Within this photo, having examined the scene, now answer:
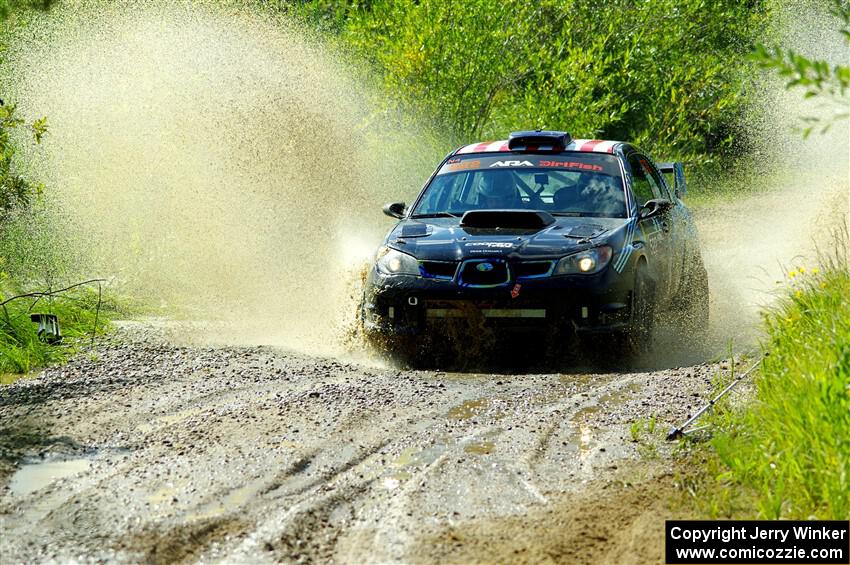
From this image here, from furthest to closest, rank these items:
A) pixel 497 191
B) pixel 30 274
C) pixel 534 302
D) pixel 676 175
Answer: pixel 30 274 < pixel 676 175 < pixel 497 191 < pixel 534 302

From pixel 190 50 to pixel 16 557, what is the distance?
45.3 feet

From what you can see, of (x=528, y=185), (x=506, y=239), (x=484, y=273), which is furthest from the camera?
(x=528, y=185)

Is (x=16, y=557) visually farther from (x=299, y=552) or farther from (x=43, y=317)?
A: (x=43, y=317)

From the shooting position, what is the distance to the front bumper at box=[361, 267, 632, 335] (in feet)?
27.4

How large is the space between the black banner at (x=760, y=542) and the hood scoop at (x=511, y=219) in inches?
178

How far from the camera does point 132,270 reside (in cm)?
1384

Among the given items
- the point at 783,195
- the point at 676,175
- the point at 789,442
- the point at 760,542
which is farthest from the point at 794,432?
the point at 783,195

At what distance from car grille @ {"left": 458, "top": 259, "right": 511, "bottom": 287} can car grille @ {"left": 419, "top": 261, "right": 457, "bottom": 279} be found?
0.08 m

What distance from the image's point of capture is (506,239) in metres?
8.61

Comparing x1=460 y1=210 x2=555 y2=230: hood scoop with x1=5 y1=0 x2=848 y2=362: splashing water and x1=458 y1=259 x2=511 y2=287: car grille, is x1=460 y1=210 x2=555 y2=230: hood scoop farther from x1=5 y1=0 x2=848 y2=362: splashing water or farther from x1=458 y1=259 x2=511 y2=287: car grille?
x1=5 y1=0 x2=848 y2=362: splashing water

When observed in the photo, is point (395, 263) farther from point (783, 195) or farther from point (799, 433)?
point (783, 195)

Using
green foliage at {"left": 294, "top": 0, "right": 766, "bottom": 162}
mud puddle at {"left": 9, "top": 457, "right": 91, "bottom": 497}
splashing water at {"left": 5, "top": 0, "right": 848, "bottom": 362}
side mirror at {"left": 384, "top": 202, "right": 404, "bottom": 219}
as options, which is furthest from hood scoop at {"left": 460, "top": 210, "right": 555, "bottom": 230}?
green foliage at {"left": 294, "top": 0, "right": 766, "bottom": 162}

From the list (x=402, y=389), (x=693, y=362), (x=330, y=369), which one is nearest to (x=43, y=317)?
(x=330, y=369)

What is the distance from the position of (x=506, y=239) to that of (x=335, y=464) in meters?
3.36
